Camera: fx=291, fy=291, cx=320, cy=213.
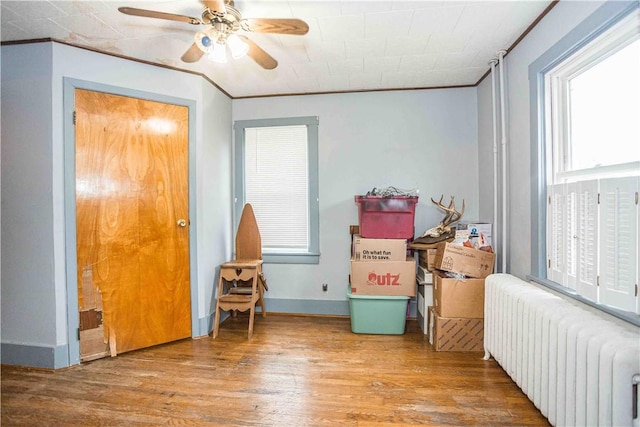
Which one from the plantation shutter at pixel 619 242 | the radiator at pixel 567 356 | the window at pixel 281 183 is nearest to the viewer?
the radiator at pixel 567 356

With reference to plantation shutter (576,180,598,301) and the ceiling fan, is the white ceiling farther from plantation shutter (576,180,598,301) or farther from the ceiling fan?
plantation shutter (576,180,598,301)

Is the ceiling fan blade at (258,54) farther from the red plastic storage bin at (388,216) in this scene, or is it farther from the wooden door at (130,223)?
the red plastic storage bin at (388,216)

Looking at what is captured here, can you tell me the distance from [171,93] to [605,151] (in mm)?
3126

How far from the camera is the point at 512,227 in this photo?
2.31 m

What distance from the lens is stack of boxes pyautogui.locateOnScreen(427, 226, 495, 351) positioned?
91.2 inches

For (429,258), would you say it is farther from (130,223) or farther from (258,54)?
(130,223)

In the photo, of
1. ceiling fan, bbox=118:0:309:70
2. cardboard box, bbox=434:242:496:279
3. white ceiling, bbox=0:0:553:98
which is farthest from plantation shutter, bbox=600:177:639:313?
ceiling fan, bbox=118:0:309:70

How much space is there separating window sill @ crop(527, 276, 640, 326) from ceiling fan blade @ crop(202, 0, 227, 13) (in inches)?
94.1

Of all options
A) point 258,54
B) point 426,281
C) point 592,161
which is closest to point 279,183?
point 258,54

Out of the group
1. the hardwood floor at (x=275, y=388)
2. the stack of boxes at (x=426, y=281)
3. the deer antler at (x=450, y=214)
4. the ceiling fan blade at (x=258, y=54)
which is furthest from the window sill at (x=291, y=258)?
the ceiling fan blade at (x=258, y=54)

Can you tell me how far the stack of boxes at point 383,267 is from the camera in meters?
2.67

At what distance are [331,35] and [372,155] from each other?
4.40 ft

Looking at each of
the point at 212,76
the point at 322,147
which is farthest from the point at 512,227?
the point at 212,76

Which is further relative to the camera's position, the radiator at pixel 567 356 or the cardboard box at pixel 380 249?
the cardboard box at pixel 380 249
